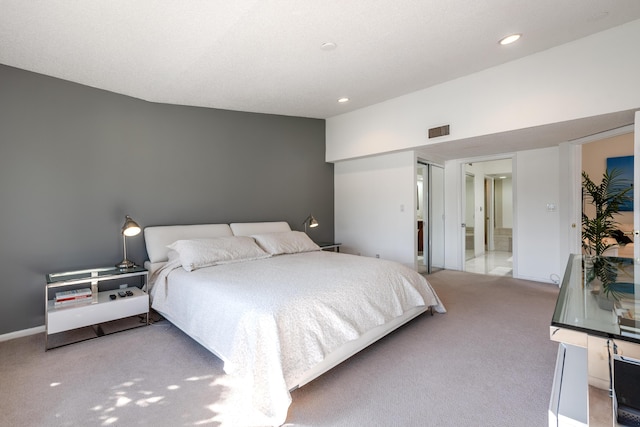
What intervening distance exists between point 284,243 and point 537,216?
12.9 feet

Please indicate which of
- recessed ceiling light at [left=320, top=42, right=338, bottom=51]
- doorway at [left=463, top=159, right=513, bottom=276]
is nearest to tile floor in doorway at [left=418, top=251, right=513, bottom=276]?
doorway at [left=463, top=159, right=513, bottom=276]

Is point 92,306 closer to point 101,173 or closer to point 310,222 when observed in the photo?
point 101,173

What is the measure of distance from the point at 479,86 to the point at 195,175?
12.0 ft

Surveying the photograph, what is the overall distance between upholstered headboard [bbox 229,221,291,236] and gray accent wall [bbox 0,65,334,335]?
0.69 feet

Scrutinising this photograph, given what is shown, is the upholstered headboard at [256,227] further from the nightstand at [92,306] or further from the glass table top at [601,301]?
the glass table top at [601,301]

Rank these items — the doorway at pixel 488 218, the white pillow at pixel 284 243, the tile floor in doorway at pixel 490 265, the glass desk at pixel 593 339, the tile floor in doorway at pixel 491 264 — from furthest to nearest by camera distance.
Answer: the doorway at pixel 488 218 → the tile floor in doorway at pixel 491 264 → the tile floor in doorway at pixel 490 265 → the white pillow at pixel 284 243 → the glass desk at pixel 593 339

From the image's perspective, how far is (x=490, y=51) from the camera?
3.00 metres

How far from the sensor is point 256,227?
Result: 4.20 m

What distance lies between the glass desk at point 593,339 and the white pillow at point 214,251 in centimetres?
280

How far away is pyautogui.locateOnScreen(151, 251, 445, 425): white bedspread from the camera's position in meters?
1.74

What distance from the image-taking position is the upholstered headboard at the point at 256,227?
13.2 feet

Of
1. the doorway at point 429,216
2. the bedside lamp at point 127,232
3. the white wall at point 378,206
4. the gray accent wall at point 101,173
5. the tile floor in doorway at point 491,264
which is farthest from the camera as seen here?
the tile floor in doorway at point 491,264

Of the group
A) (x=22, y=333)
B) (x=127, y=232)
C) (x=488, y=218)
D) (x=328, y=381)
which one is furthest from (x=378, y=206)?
(x=488, y=218)

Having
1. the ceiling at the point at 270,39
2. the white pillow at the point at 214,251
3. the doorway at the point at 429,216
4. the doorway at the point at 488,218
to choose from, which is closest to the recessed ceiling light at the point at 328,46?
the ceiling at the point at 270,39
